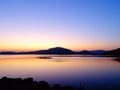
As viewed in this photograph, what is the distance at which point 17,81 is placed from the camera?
67.3 feet

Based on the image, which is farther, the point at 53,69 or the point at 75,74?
the point at 53,69

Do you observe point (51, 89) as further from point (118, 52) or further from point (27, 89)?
point (118, 52)

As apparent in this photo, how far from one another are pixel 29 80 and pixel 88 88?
6927 mm

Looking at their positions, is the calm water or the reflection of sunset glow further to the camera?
the reflection of sunset glow

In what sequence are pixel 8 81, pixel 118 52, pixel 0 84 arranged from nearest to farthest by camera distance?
1. pixel 0 84
2. pixel 8 81
3. pixel 118 52

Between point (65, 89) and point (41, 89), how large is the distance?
2428 mm

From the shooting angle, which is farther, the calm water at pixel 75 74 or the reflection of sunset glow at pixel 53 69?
the reflection of sunset glow at pixel 53 69

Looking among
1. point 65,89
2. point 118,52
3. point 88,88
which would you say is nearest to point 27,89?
point 65,89

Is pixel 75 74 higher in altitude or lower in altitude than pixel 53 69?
lower

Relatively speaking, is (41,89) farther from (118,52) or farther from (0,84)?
(118,52)

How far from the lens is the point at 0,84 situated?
18.9 meters

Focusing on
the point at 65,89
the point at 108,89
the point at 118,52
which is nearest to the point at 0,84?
the point at 65,89

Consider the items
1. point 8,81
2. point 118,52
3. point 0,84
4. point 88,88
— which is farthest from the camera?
point 118,52

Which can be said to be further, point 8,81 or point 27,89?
point 8,81
